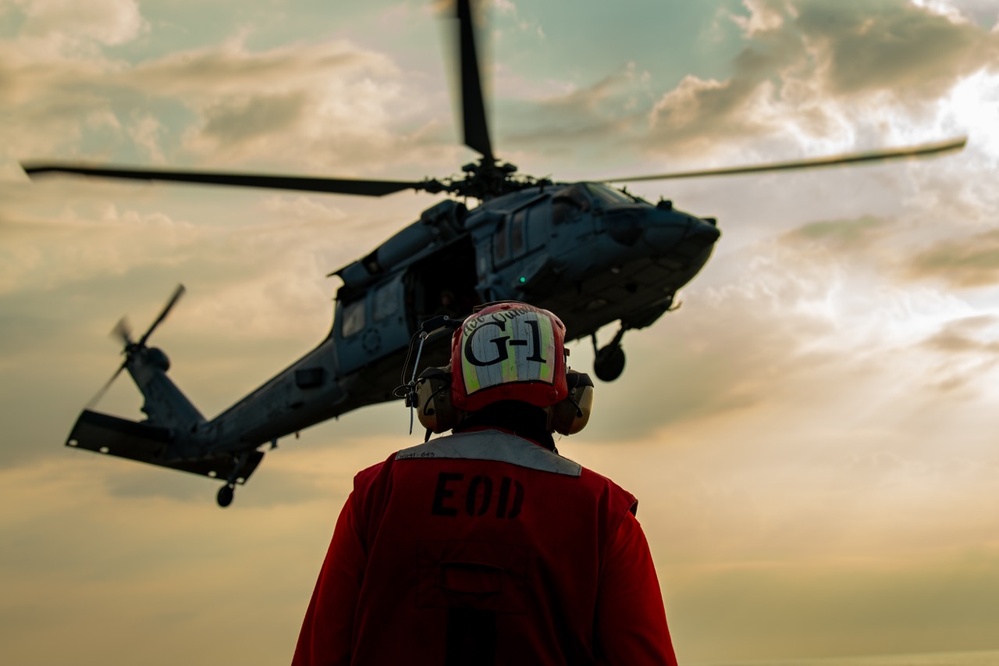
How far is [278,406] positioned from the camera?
20484mm

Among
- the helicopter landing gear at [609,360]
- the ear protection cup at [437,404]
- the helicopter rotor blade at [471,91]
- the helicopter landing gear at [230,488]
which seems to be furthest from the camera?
the helicopter landing gear at [230,488]

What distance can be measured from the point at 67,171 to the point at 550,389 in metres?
15.3

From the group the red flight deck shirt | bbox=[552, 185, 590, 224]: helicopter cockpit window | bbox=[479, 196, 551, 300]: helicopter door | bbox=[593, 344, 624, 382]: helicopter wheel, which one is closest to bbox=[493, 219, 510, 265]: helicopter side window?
bbox=[479, 196, 551, 300]: helicopter door

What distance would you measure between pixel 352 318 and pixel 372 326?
631 millimetres

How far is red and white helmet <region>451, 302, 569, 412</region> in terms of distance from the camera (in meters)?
3.45

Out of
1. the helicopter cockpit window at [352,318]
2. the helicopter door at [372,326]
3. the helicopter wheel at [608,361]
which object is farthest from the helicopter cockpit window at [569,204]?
the helicopter cockpit window at [352,318]

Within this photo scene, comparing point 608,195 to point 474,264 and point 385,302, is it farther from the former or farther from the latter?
point 385,302

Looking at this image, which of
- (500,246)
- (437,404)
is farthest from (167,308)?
(437,404)

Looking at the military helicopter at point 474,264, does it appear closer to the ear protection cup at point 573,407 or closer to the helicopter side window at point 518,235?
the helicopter side window at point 518,235

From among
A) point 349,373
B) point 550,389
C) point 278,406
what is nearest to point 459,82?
point 349,373

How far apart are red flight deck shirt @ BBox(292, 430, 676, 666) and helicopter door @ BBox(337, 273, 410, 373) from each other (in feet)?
47.5

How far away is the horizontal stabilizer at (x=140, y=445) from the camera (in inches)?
907

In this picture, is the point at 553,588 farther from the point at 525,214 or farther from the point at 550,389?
the point at 525,214

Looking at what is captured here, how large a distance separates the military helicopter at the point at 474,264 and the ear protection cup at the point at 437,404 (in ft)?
37.6
